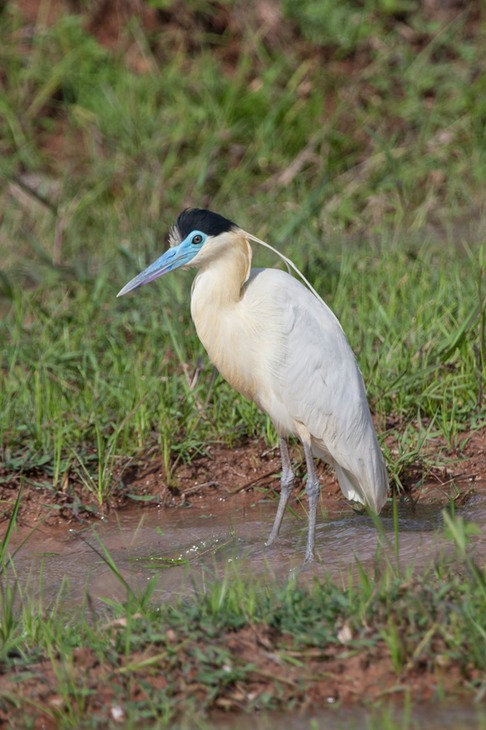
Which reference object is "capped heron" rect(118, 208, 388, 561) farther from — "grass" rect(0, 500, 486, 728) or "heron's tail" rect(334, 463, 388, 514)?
"grass" rect(0, 500, 486, 728)

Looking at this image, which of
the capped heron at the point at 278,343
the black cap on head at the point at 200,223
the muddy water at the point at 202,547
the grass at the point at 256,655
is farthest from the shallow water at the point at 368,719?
the black cap on head at the point at 200,223

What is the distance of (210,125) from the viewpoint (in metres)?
8.45

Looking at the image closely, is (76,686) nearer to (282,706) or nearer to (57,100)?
(282,706)

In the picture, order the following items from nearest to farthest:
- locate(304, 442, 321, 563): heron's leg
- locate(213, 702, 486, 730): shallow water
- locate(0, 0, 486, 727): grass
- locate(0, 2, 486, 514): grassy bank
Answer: locate(213, 702, 486, 730): shallow water < locate(0, 0, 486, 727): grass < locate(304, 442, 321, 563): heron's leg < locate(0, 2, 486, 514): grassy bank

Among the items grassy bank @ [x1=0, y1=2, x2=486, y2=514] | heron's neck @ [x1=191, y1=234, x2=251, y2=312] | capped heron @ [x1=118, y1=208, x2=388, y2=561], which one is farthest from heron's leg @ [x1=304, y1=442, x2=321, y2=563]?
heron's neck @ [x1=191, y1=234, x2=251, y2=312]

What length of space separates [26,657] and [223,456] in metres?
2.06

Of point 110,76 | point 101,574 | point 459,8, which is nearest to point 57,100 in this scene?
point 110,76

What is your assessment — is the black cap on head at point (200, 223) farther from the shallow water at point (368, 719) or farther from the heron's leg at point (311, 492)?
the shallow water at point (368, 719)

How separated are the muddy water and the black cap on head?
1.16 metres

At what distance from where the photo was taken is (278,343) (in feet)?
14.5

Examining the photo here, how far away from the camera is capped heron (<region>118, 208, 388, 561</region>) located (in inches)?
174

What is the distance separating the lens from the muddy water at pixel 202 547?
414 centimetres

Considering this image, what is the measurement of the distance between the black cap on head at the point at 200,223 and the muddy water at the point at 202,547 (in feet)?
3.80

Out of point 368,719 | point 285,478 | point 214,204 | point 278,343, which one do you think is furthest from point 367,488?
point 214,204
